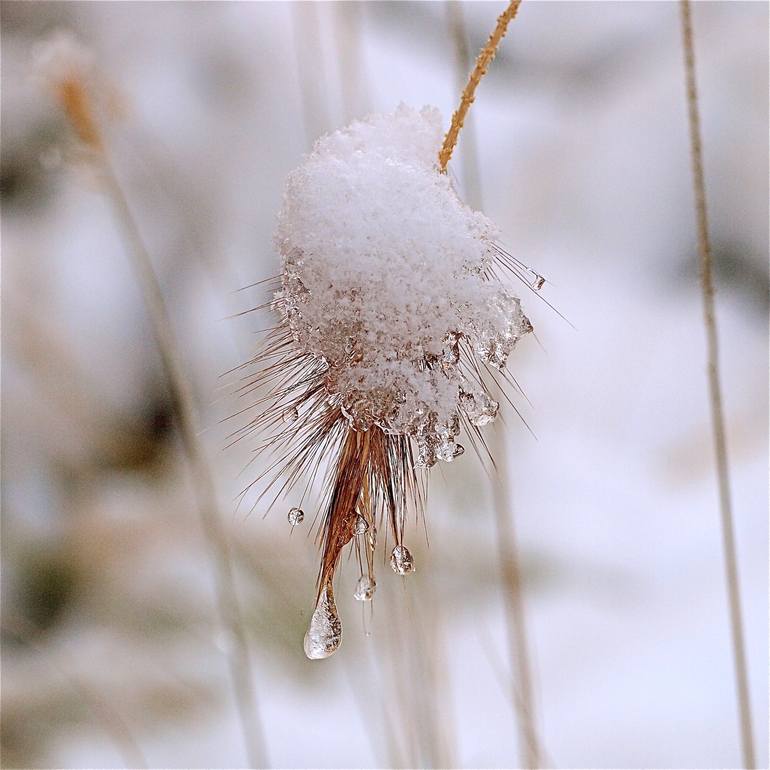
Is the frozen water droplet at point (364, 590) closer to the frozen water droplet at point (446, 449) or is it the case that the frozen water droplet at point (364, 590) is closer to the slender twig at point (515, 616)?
the frozen water droplet at point (446, 449)

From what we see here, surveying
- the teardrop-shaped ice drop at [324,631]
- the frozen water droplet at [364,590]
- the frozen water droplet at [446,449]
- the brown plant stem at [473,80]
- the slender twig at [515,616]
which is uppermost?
the brown plant stem at [473,80]

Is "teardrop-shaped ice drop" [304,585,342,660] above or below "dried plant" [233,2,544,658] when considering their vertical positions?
below

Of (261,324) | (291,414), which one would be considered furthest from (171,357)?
(261,324)

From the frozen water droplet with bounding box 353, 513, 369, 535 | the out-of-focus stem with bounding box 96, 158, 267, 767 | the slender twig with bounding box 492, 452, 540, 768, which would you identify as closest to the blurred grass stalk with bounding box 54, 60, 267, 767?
the out-of-focus stem with bounding box 96, 158, 267, 767

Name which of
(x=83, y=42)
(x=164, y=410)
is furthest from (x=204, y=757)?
(x=83, y=42)

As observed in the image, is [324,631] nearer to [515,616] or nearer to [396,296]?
[396,296]

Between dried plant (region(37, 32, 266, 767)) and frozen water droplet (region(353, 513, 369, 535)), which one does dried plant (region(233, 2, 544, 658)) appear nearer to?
frozen water droplet (region(353, 513, 369, 535))

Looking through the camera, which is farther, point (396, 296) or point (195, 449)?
point (195, 449)

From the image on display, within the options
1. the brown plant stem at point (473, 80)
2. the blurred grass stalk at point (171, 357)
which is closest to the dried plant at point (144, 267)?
the blurred grass stalk at point (171, 357)
